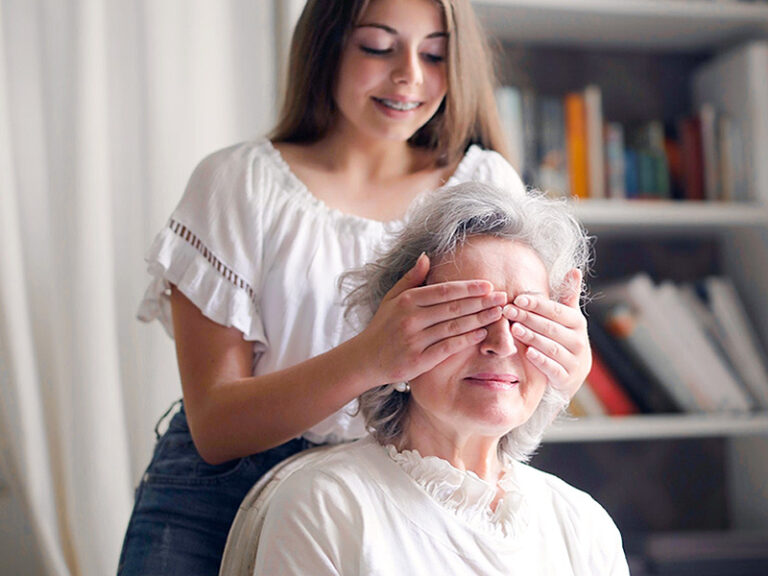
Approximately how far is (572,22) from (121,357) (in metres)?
1.34

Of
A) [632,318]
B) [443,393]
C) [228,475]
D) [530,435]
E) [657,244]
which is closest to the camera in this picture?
[443,393]

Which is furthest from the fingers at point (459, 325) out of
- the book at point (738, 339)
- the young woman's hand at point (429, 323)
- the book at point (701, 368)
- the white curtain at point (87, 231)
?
the book at point (738, 339)

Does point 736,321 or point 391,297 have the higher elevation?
point 391,297

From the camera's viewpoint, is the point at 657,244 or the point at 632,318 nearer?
the point at 632,318

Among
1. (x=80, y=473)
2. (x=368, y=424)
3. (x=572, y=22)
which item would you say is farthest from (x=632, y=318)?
(x=80, y=473)

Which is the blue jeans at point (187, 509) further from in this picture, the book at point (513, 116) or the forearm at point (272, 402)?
the book at point (513, 116)

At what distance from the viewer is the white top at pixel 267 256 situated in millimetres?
1255

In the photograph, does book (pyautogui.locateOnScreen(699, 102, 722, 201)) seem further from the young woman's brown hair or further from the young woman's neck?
the young woman's neck

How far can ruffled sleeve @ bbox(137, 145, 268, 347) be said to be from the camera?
1.24 meters

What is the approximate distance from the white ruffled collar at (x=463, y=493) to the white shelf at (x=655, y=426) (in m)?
0.93

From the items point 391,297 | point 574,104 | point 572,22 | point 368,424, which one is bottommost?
point 368,424

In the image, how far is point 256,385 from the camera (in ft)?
3.77

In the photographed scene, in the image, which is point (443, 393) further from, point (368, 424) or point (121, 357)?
point (121, 357)

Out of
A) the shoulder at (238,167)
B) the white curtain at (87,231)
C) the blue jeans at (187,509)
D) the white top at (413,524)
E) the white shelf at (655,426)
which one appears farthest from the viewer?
the white shelf at (655,426)
